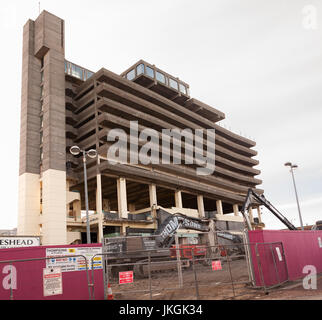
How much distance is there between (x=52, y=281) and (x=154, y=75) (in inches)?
2133

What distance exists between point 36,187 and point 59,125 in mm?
9417

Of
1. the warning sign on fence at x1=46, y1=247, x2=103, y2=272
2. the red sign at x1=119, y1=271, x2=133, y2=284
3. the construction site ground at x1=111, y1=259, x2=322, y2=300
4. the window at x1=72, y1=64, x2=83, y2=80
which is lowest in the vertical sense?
the construction site ground at x1=111, y1=259, x2=322, y2=300

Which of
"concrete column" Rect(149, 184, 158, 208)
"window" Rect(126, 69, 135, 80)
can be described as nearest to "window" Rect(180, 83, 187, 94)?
"window" Rect(126, 69, 135, 80)

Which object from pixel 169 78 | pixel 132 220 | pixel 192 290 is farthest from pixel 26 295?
pixel 169 78

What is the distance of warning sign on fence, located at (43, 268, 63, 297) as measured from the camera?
37.2ft

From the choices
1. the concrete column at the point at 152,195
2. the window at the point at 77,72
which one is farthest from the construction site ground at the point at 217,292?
the window at the point at 77,72

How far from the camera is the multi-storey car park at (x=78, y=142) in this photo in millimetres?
44188

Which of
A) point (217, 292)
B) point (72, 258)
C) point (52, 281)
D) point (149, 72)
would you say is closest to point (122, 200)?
point (149, 72)

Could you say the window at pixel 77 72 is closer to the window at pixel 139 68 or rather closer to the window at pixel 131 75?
the window at pixel 131 75

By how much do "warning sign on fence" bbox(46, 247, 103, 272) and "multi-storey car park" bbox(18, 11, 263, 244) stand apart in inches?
1086

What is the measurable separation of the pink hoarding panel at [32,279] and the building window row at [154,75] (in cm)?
Result: 5122

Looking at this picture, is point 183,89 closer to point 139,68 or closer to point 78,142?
point 139,68

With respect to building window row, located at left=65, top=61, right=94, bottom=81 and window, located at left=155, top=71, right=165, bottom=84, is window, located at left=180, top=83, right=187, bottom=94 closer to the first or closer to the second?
window, located at left=155, top=71, right=165, bottom=84
